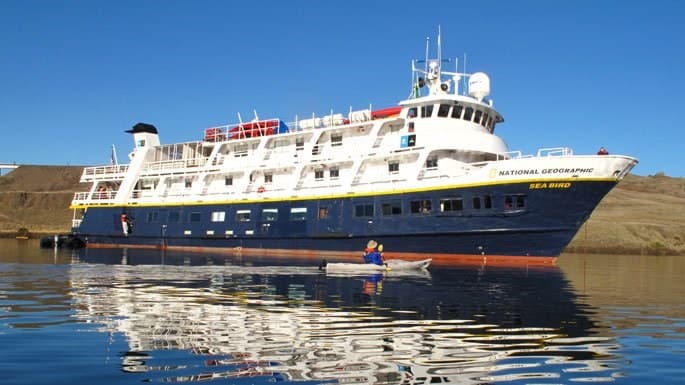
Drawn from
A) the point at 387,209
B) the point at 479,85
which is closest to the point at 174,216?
the point at 387,209

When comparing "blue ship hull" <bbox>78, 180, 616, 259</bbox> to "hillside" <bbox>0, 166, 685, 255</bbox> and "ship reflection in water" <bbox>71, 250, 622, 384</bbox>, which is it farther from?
"hillside" <bbox>0, 166, 685, 255</bbox>

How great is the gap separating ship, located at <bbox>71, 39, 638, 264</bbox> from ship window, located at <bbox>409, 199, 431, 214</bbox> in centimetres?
6

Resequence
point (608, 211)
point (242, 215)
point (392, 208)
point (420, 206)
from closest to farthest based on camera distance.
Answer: point (420, 206) < point (392, 208) < point (242, 215) < point (608, 211)

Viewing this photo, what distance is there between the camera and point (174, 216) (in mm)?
47125

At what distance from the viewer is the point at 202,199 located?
150ft

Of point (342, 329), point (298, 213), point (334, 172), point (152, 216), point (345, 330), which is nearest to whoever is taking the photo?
point (345, 330)

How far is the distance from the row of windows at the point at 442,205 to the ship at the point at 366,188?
0.07 meters

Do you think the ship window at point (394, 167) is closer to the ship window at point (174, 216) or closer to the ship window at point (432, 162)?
the ship window at point (432, 162)

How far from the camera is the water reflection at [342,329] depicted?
8391 millimetres

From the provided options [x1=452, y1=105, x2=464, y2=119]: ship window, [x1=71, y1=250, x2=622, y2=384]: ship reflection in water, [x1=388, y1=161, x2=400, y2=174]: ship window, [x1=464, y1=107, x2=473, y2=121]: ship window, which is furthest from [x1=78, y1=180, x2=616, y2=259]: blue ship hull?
[x1=71, y1=250, x2=622, y2=384]: ship reflection in water

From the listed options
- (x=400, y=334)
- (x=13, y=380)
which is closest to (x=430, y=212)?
(x=400, y=334)

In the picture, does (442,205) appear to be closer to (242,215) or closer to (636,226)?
(242,215)

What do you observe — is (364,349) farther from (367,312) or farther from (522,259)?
(522,259)

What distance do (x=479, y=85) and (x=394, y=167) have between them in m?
7.68
